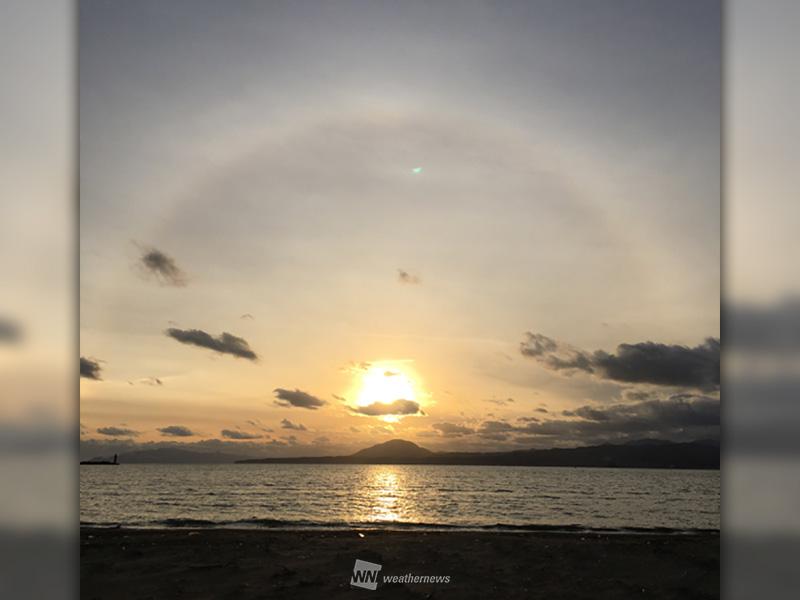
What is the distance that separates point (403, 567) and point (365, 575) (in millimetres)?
273

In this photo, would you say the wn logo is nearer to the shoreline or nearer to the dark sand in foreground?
the dark sand in foreground

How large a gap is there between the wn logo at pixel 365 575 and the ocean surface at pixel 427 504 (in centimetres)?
498

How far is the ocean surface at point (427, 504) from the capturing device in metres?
9.91

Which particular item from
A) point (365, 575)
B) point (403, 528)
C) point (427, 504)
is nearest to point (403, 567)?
point (365, 575)

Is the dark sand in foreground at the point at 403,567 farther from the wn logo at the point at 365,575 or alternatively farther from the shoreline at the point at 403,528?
the shoreline at the point at 403,528

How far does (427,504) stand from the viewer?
12812 millimetres

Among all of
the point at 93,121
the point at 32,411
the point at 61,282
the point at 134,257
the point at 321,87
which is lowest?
the point at 32,411

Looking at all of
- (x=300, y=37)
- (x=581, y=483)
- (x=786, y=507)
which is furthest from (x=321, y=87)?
(x=581, y=483)

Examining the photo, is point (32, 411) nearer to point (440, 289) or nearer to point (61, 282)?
point (61, 282)

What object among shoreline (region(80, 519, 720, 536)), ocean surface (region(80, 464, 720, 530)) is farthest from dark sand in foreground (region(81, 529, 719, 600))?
ocean surface (region(80, 464, 720, 530))

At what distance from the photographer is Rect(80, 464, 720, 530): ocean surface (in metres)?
9.91

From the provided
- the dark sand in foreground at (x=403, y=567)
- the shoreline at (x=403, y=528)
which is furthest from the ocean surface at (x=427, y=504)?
the dark sand in foreground at (x=403, y=567)

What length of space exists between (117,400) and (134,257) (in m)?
2.41

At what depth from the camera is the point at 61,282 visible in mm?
2510
